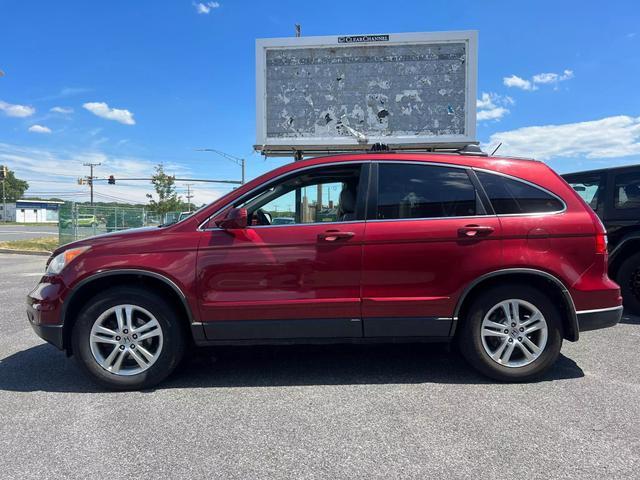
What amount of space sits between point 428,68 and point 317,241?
35.4 ft

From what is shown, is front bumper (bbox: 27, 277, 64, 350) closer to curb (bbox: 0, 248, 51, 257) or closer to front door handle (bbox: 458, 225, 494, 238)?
front door handle (bbox: 458, 225, 494, 238)

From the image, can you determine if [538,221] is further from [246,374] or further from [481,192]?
[246,374]

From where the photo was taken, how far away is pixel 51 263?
3814 mm

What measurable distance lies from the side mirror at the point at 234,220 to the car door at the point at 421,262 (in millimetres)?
982

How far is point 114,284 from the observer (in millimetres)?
3758

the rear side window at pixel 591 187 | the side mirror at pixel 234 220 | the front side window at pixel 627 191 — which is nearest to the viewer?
the side mirror at pixel 234 220

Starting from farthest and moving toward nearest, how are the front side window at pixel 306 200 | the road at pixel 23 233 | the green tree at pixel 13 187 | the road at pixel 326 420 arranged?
the green tree at pixel 13 187, the road at pixel 23 233, the front side window at pixel 306 200, the road at pixel 326 420

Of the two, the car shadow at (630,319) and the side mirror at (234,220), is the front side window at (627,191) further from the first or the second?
the side mirror at (234,220)

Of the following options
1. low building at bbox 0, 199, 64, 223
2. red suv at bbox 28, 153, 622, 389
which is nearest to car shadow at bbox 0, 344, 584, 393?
red suv at bbox 28, 153, 622, 389

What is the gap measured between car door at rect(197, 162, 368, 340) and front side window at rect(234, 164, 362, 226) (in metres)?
0.15

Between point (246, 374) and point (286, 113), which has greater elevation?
point (286, 113)

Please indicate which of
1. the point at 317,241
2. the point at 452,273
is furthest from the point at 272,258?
the point at 452,273

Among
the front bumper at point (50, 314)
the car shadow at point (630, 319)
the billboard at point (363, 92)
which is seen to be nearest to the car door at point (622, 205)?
the car shadow at point (630, 319)

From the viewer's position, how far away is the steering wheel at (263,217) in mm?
3857
